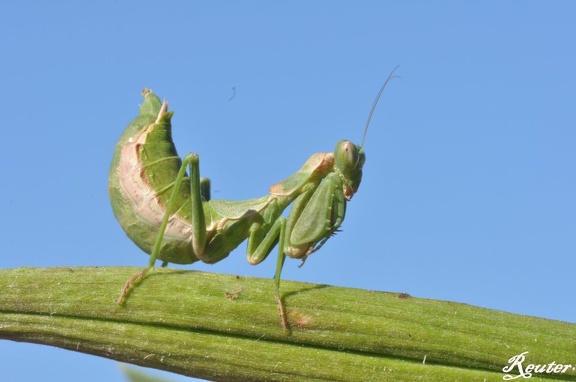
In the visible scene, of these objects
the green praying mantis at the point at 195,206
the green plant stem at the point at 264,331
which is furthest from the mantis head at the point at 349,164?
the green plant stem at the point at 264,331

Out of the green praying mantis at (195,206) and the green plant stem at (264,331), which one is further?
the green praying mantis at (195,206)
